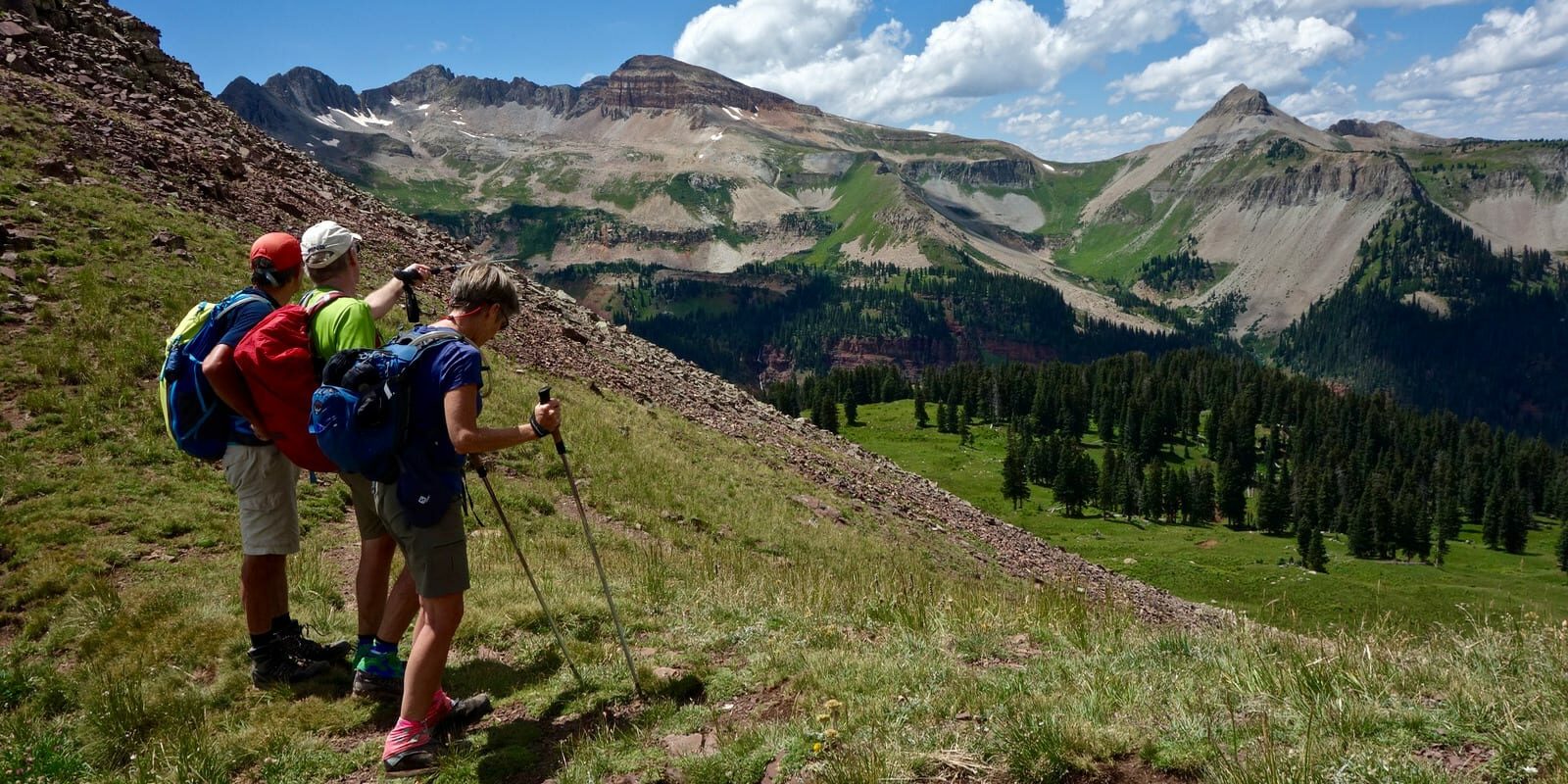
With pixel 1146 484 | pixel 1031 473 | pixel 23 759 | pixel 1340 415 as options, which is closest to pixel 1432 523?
pixel 1340 415

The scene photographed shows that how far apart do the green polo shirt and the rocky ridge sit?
17.8 metres

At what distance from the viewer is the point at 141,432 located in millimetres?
12375

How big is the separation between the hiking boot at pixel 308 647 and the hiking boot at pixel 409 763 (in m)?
2.21

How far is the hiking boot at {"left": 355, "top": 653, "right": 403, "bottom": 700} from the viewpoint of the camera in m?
6.47

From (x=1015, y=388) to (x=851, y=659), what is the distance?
148509 mm

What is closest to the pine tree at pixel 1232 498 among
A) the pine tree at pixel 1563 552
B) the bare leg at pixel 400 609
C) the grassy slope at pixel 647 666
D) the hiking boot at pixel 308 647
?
the pine tree at pixel 1563 552

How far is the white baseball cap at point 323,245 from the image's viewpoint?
644cm

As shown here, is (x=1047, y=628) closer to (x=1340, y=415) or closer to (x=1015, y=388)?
(x=1015, y=388)

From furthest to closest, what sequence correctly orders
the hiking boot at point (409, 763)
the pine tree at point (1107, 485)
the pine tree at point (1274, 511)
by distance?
the pine tree at point (1107, 485), the pine tree at point (1274, 511), the hiking boot at point (409, 763)

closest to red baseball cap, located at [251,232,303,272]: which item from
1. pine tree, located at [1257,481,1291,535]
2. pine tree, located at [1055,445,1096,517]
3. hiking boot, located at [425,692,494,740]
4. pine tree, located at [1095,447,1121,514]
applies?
hiking boot, located at [425,692,494,740]

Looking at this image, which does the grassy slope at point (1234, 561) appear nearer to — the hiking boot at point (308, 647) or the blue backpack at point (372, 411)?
the hiking boot at point (308, 647)

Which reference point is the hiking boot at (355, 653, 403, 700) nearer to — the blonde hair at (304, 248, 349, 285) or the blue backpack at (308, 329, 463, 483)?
the blue backpack at (308, 329, 463, 483)

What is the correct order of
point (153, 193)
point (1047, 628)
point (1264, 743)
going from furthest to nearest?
point (153, 193) < point (1047, 628) < point (1264, 743)

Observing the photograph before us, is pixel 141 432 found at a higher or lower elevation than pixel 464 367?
lower
